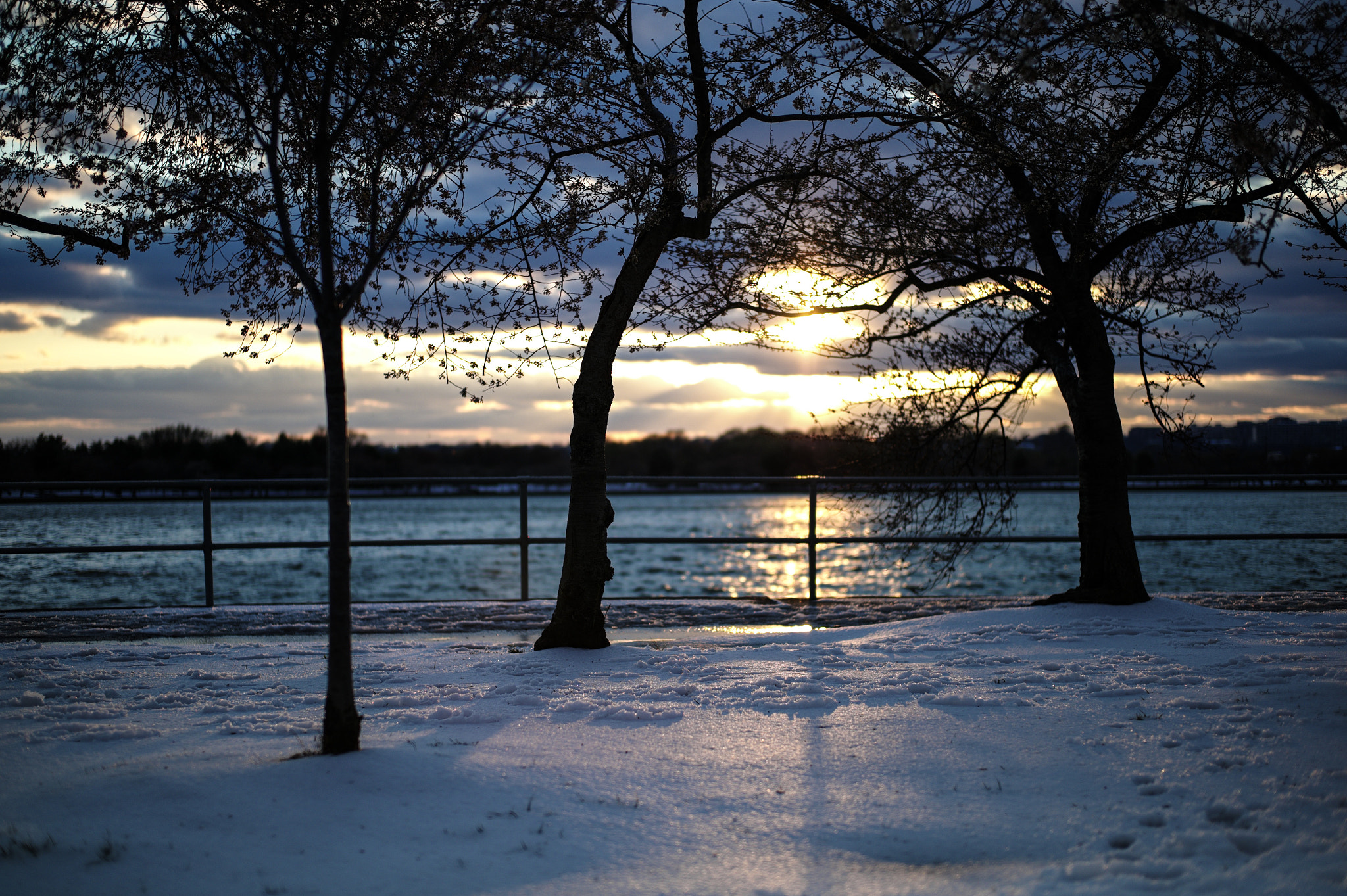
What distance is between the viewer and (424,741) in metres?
3.46

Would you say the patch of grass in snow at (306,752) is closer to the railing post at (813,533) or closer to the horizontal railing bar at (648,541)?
the horizontal railing bar at (648,541)

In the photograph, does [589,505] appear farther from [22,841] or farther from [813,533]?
[22,841]

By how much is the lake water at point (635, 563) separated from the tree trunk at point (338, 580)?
Result: 5.09 meters

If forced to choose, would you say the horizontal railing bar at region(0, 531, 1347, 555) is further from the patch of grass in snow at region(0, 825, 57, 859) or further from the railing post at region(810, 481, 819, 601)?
the patch of grass in snow at region(0, 825, 57, 859)

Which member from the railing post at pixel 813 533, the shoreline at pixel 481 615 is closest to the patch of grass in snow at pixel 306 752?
the shoreline at pixel 481 615

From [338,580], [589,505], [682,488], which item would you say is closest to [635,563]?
[682,488]

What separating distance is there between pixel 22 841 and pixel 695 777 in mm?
1985

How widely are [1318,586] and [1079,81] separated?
10.0 meters

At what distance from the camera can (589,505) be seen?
5.41 metres

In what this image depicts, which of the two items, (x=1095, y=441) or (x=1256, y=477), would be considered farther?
(x=1256, y=477)

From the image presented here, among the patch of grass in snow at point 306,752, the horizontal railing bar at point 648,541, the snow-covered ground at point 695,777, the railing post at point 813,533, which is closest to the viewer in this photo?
the snow-covered ground at point 695,777

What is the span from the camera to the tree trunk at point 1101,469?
21.9 ft

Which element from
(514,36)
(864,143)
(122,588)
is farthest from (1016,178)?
(122,588)

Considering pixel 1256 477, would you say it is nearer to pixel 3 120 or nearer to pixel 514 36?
pixel 514 36
